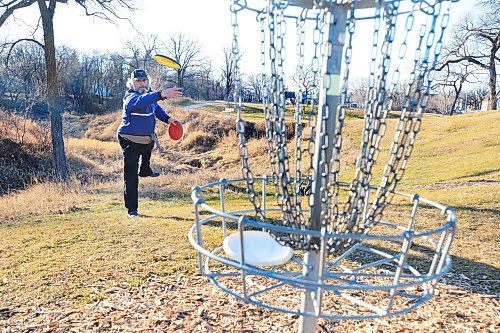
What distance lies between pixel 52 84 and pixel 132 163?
24.7ft

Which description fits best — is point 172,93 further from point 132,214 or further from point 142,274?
point 132,214

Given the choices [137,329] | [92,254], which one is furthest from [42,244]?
[137,329]

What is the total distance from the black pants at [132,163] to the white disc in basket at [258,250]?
303 cm

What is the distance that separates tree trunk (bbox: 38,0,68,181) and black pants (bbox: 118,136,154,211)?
675 cm

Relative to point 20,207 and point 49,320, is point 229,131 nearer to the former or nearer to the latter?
point 20,207

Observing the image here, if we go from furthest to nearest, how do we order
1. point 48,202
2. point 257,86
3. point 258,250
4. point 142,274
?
point 48,202 → point 142,274 → point 257,86 → point 258,250

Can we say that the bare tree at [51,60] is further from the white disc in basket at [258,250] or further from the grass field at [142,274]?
the white disc in basket at [258,250]

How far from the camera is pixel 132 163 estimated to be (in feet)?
16.2

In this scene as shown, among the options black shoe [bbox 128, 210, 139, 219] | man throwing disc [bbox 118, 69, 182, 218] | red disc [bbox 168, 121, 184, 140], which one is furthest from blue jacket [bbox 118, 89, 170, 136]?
black shoe [bbox 128, 210, 139, 219]

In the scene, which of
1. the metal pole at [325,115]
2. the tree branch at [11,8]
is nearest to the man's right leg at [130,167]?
the metal pole at [325,115]

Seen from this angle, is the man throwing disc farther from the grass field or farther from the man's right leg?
the grass field

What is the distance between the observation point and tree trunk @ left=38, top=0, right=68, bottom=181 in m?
10.7

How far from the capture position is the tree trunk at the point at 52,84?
1067 cm

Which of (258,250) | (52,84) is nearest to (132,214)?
(258,250)
